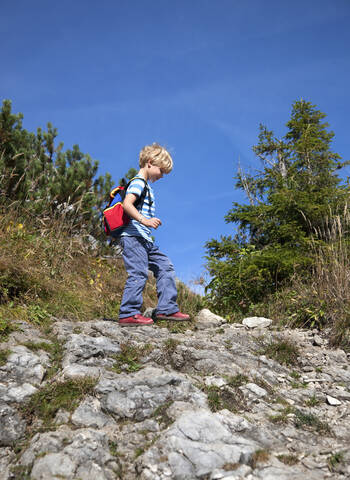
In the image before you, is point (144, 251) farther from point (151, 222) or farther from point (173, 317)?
point (173, 317)

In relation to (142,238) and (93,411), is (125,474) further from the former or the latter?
(142,238)

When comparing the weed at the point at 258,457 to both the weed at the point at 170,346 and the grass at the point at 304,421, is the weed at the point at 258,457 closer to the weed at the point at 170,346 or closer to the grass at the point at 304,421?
the grass at the point at 304,421

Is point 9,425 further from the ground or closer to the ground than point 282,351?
closer to the ground

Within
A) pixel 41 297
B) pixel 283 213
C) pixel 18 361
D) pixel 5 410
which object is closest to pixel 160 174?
pixel 41 297

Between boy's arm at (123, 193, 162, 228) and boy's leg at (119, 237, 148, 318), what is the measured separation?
14.6 inches

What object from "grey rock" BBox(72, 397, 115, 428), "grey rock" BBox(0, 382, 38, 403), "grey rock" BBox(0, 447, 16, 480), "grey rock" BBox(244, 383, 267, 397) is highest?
"grey rock" BBox(244, 383, 267, 397)

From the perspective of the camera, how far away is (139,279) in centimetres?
479

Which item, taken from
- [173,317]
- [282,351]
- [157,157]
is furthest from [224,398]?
[157,157]

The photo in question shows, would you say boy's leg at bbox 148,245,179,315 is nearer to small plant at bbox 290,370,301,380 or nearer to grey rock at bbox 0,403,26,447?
small plant at bbox 290,370,301,380

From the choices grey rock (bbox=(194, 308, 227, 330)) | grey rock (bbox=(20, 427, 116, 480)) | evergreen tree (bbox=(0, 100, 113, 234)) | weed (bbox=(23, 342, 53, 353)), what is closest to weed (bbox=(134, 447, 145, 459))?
grey rock (bbox=(20, 427, 116, 480))

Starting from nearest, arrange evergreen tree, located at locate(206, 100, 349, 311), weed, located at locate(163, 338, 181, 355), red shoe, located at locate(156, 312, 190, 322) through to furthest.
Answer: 1. weed, located at locate(163, 338, 181, 355)
2. red shoe, located at locate(156, 312, 190, 322)
3. evergreen tree, located at locate(206, 100, 349, 311)

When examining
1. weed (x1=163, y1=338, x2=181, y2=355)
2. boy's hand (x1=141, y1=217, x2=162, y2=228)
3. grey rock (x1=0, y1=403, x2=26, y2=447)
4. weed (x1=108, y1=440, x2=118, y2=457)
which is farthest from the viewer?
boy's hand (x1=141, y1=217, x2=162, y2=228)

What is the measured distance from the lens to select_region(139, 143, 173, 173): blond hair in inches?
196

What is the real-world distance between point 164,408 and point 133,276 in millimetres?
2197
